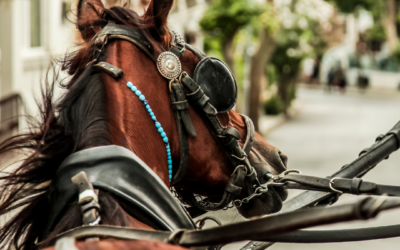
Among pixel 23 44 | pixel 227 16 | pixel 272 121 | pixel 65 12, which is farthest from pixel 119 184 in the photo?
pixel 272 121

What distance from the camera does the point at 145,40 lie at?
2.01m

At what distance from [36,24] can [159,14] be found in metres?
10.5

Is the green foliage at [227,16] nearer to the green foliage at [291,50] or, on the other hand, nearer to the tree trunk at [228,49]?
the tree trunk at [228,49]

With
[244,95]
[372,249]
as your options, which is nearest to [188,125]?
[372,249]

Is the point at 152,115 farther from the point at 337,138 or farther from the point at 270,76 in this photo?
the point at 270,76

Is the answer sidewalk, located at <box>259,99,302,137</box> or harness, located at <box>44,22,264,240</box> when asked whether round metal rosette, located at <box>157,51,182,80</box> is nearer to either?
harness, located at <box>44,22,264,240</box>

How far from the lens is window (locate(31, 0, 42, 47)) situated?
38.5 ft

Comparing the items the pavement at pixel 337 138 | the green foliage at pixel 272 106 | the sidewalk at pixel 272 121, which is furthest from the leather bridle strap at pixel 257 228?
the green foliage at pixel 272 106

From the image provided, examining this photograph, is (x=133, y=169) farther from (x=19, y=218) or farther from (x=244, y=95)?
(x=244, y=95)

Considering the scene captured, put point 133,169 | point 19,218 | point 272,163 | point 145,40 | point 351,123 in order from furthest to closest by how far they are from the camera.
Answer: point 351,123
point 272,163
point 145,40
point 19,218
point 133,169

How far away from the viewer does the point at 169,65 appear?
6.63 ft

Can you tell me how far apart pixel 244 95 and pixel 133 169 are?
16022 mm

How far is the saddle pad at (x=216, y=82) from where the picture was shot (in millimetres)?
2131

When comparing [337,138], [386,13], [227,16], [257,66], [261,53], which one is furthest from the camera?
[386,13]
